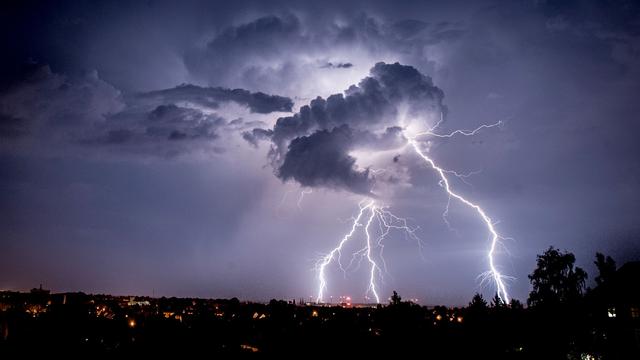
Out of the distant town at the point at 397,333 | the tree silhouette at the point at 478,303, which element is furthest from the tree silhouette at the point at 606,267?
the tree silhouette at the point at 478,303

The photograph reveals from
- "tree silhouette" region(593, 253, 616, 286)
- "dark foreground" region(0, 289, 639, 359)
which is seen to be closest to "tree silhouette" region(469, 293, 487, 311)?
"dark foreground" region(0, 289, 639, 359)

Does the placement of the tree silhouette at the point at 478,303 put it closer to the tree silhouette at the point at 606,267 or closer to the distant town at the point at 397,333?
the distant town at the point at 397,333

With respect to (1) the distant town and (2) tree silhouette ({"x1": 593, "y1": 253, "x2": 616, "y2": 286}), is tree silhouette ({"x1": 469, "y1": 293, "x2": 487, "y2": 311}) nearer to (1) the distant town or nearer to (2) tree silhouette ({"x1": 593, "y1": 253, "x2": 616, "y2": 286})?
(1) the distant town

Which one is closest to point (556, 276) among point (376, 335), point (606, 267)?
point (606, 267)

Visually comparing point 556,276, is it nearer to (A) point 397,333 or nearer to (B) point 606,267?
(B) point 606,267

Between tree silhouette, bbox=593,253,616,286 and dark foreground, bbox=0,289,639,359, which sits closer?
dark foreground, bbox=0,289,639,359

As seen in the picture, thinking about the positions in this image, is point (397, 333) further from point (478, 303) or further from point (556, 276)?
point (556, 276)

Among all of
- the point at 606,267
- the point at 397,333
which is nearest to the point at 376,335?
the point at 397,333

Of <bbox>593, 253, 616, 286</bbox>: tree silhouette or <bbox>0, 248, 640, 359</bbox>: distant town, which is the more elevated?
<bbox>593, 253, 616, 286</bbox>: tree silhouette

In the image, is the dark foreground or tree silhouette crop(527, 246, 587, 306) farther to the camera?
tree silhouette crop(527, 246, 587, 306)

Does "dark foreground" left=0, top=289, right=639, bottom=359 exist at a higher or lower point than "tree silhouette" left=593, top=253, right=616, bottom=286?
lower

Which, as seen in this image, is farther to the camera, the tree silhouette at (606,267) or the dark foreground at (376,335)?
the tree silhouette at (606,267)

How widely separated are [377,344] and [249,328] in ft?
32.4

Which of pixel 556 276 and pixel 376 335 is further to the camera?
pixel 556 276
